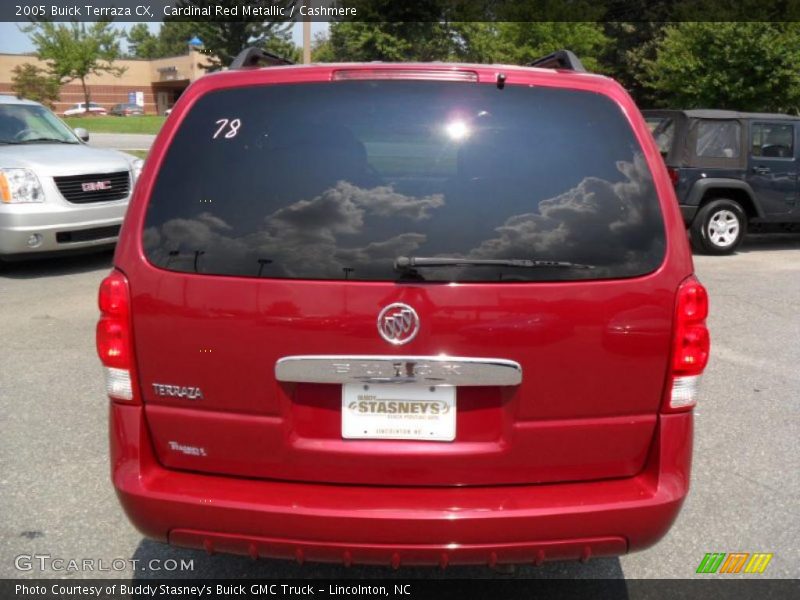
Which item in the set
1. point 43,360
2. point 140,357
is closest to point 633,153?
point 140,357

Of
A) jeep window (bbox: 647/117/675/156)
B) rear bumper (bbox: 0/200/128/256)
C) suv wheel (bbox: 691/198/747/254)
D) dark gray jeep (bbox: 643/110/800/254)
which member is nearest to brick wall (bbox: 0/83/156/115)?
rear bumper (bbox: 0/200/128/256)

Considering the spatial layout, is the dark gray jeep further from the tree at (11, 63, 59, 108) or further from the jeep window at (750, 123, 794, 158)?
the tree at (11, 63, 59, 108)

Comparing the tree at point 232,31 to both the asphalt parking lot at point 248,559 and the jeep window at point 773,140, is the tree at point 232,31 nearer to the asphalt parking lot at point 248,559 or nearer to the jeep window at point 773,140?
the jeep window at point 773,140

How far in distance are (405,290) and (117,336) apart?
0.93m

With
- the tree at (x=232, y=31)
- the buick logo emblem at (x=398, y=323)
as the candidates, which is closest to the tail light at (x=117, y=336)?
the buick logo emblem at (x=398, y=323)

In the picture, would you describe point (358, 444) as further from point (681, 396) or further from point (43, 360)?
point (43, 360)

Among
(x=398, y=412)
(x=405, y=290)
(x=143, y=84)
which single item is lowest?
(x=143, y=84)

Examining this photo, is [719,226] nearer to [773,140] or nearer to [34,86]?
[773,140]

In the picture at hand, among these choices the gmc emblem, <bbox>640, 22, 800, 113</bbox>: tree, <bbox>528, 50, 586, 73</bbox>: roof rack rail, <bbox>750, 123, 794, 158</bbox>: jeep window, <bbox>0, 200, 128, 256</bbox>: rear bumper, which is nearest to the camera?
<bbox>528, 50, 586, 73</bbox>: roof rack rail

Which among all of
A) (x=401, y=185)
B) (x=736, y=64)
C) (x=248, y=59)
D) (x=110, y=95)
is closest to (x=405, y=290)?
(x=401, y=185)

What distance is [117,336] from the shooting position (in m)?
2.46

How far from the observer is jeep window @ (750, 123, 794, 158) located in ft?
34.6

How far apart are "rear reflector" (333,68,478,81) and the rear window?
3 cm

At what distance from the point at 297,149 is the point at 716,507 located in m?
2.61
